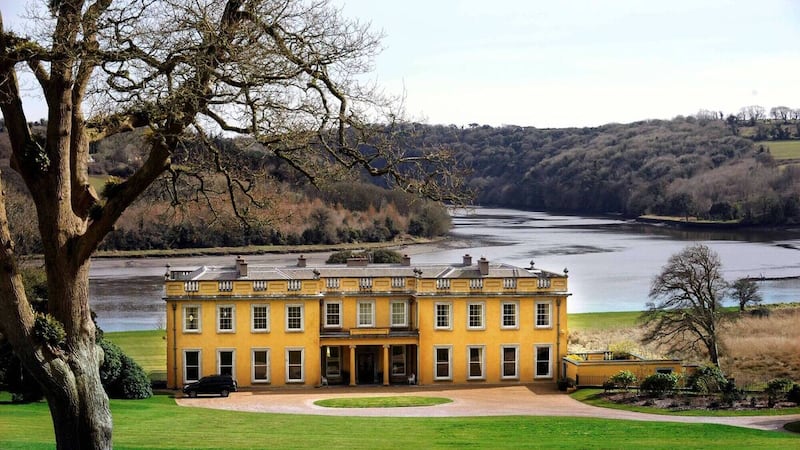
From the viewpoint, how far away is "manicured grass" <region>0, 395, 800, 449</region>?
811 inches

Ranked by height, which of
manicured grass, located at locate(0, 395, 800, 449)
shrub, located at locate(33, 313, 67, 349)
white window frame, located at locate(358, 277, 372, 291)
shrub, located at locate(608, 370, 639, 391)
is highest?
shrub, located at locate(33, 313, 67, 349)

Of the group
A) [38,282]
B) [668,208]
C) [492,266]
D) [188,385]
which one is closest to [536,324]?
[492,266]

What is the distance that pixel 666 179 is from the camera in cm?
16250

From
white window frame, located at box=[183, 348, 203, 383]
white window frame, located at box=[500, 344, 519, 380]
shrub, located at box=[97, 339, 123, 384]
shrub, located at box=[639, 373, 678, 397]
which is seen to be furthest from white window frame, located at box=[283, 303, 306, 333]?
shrub, located at box=[639, 373, 678, 397]

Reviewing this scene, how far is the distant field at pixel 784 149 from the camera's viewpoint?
163625 millimetres

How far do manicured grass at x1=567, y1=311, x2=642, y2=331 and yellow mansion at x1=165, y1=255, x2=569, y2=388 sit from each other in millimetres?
11216

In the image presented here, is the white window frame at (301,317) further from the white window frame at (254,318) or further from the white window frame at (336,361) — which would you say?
the white window frame at (336,361)

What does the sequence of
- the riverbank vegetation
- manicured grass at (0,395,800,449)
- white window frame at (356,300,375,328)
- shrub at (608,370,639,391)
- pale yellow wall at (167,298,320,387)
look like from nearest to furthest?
1. manicured grass at (0,395,800,449)
2. shrub at (608,370,639,391)
3. pale yellow wall at (167,298,320,387)
4. white window frame at (356,300,375,328)
5. the riverbank vegetation

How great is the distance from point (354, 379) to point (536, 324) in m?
6.94

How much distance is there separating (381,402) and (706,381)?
33.3 feet

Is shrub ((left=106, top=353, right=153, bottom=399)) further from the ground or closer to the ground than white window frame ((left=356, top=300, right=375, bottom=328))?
closer to the ground

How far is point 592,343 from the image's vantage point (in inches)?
1748

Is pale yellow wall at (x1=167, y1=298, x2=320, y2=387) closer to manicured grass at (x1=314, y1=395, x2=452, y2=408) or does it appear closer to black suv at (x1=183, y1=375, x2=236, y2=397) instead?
black suv at (x1=183, y1=375, x2=236, y2=397)

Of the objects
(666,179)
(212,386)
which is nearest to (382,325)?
(212,386)
